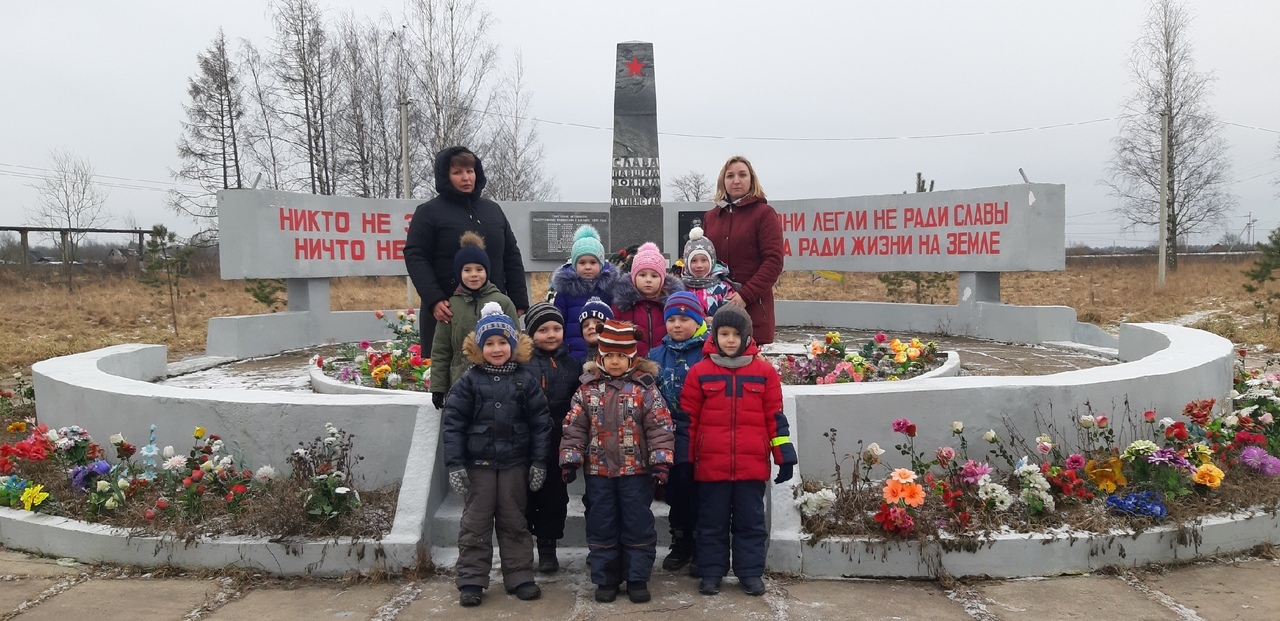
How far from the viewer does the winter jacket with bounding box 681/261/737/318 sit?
13.8 feet

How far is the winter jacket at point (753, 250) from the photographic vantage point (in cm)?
453

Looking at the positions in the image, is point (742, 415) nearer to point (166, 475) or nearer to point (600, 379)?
point (600, 379)

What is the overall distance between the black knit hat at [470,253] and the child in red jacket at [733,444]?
3.97 feet

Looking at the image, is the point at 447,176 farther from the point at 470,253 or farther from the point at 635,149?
the point at 635,149

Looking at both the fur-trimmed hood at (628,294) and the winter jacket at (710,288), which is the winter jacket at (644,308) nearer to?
the fur-trimmed hood at (628,294)

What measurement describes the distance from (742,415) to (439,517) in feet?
5.12

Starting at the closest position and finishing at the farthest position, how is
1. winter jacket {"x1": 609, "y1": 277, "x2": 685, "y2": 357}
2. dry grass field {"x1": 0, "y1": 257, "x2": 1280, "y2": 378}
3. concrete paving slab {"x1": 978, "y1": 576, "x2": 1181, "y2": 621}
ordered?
concrete paving slab {"x1": 978, "y1": 576, "x2": 1181, "y2": 621} < winter jacket {"x1": 609, "y1": 277, "x2": 685, "y2": 357} < dry grass field {"x1": 0, "y1": 257, "x2": 1280, "y2": 378}

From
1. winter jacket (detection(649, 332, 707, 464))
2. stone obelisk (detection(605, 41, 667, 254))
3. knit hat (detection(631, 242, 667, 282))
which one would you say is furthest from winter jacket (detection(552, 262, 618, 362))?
stone obelisk (detection(605, 41, 667, 254))

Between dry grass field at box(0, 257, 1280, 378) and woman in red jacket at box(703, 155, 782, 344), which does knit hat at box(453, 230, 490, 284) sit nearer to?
woman in red jacket at box(703, 155, 782, 344)

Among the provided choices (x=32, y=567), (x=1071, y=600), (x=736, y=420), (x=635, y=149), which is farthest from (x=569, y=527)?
(x=635, y=149)

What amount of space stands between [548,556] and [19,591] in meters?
2.22

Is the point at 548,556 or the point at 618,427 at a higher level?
the point at 618,427

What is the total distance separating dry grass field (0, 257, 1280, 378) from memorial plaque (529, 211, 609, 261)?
4.91 metres

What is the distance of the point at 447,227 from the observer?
429cm
